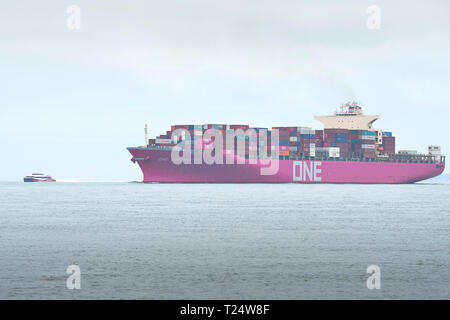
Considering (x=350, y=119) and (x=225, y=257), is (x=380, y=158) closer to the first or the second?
(x=350, y=119)

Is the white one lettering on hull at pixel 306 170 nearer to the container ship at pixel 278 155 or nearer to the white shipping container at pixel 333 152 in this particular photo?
the container ship at pixel 278 155

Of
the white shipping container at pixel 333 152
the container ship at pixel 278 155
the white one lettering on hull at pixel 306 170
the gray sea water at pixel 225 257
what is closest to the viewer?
the gray sea water at pixel 225 257

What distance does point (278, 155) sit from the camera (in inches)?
3541

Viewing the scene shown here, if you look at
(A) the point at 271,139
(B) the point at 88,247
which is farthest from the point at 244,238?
(A) the point at 271,139

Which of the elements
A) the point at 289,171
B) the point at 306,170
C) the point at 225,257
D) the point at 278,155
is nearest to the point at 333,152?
the point at 306,170

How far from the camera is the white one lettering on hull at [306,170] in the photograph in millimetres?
92562

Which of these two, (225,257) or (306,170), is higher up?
(306,170)

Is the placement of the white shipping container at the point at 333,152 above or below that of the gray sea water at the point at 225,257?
above

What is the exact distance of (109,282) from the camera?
1730 cm

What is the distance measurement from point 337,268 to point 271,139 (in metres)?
70.6

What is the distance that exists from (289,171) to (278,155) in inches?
150

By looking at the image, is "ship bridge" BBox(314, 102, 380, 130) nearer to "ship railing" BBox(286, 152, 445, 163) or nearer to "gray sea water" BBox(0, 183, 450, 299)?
"ship railing" BBox(286, 152, 445, 163)

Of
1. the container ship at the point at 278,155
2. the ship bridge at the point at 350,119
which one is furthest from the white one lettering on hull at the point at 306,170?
the ship bridge at the point at 350,119
